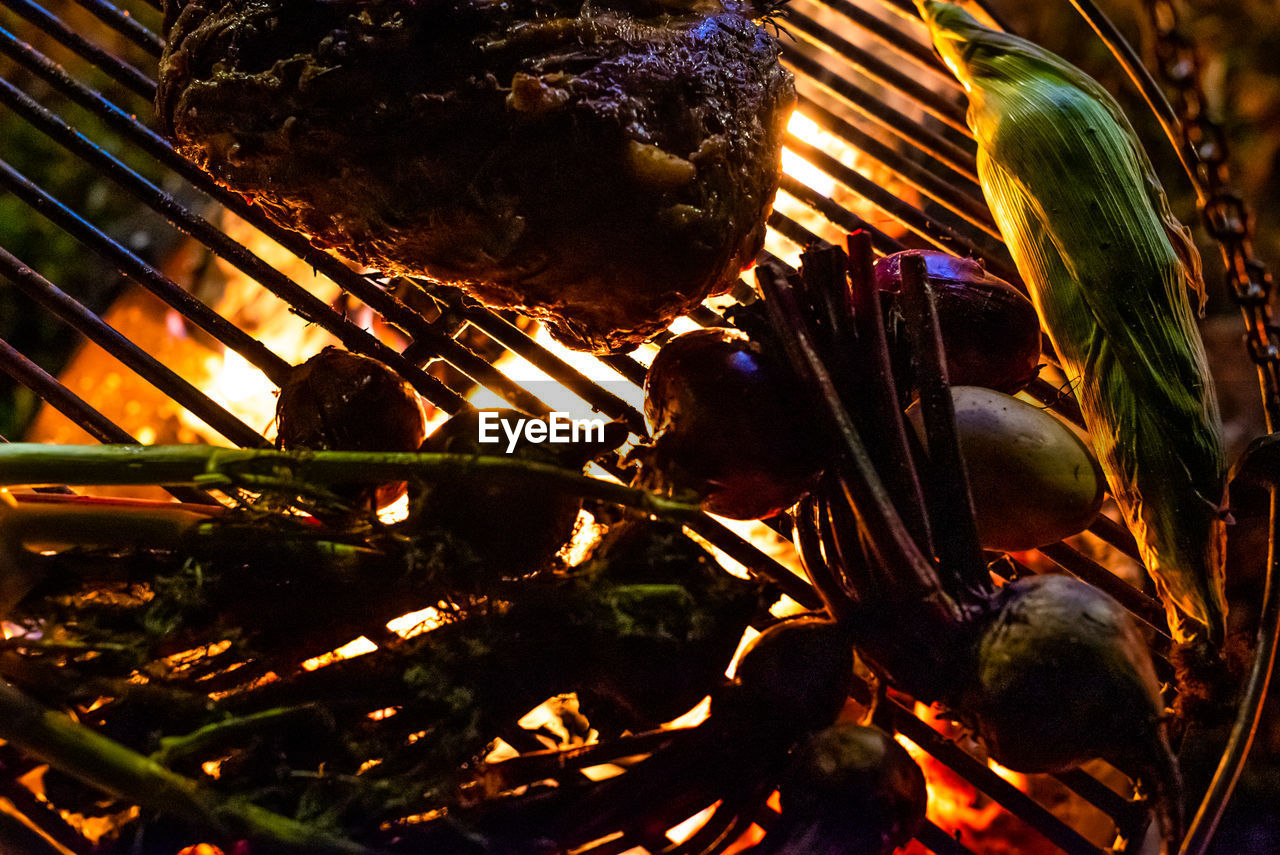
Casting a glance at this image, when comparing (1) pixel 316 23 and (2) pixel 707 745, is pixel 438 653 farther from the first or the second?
(1) pixel 316 23

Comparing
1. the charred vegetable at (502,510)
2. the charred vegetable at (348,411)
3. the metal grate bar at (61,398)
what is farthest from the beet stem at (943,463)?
the metal grate bar at (61,398)

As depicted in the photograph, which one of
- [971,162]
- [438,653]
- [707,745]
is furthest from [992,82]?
[438,653]

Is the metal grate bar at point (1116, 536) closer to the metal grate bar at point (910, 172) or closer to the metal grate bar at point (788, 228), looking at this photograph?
the metal grate bar at point (910, 172)

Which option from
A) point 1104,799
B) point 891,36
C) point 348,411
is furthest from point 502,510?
point 891,36

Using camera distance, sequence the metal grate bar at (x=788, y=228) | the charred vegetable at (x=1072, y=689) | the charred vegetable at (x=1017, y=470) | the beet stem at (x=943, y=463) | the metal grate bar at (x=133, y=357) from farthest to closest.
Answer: the metal grate bar at (x=788, y=228) → the metal grate bar at (x=133, y=357) → the charred vegetable at (x=1017, y=470) → the beet stem at (x=943, y=463) → the charred vegetable at (x=1072, y=689)

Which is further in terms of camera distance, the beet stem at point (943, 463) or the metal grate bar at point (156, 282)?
the metal grate bar at point (156, 282)

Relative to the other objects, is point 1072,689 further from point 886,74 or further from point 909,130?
point 886,74
